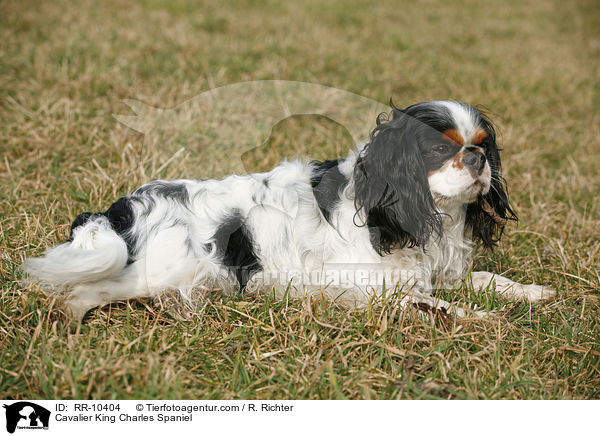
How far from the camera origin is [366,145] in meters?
2.93

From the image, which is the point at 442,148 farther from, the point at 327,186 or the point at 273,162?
the point at 273,162

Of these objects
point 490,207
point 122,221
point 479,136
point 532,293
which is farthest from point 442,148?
point 122,221

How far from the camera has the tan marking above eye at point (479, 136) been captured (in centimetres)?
274

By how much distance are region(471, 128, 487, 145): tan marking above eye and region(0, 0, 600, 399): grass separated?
0.86 metres

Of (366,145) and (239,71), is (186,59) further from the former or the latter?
(366,145)

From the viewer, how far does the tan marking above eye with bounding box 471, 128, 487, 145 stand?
8.98 feet

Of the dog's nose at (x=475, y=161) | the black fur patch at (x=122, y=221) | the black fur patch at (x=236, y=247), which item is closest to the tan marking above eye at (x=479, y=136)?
the dog's nose at (x=475, y=161)

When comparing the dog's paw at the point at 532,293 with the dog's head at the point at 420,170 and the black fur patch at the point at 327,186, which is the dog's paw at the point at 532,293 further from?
the black fur patch at the point at 327,186

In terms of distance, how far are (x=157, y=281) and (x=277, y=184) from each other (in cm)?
82
